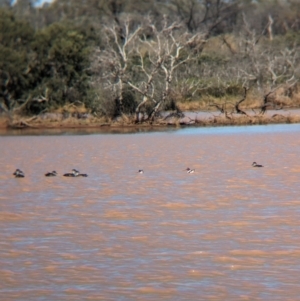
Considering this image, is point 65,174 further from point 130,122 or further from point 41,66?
point 41,66

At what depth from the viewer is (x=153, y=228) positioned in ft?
34.8

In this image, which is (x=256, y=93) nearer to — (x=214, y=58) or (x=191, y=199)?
(x=214, y=58)

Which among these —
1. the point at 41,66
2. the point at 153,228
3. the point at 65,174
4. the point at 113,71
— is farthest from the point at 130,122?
the point at 153,228

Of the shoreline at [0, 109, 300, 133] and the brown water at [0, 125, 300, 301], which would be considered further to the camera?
the shoreline at [0, 109, 300, 133]

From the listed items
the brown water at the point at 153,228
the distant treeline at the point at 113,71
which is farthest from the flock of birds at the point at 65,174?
the distant treeline at the point at 113,71

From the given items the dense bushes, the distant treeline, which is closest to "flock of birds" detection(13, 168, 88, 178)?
the distant treeline

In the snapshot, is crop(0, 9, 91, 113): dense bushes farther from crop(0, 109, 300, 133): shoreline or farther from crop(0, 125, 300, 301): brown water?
crop(0, 125, 300, 301): brown water

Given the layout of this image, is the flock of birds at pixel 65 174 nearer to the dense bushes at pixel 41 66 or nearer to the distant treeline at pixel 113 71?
the distant treeline at pixel 113 71

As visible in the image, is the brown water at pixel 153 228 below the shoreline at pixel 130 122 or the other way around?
the other way around

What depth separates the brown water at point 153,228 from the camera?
786cm

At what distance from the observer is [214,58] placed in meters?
44.0

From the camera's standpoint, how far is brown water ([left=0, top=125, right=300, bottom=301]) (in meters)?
7.86

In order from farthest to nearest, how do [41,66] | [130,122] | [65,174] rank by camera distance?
[41,66]
[130,122]
[65,174]

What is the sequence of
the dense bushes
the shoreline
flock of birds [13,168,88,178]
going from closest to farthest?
flock of birds [13,168,88,178], the shoreline, the dense bushes
